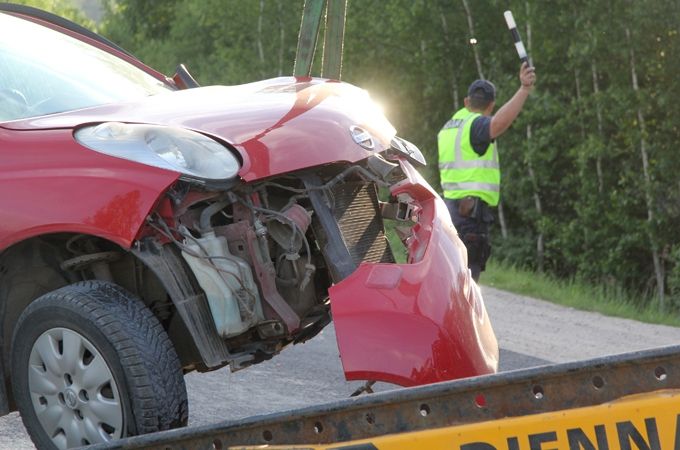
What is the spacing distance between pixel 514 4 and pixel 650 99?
5.56 m

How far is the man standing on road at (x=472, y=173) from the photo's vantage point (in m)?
9.82

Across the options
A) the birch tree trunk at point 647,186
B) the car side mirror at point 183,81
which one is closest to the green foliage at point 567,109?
the birch tree trunk at point 647,186

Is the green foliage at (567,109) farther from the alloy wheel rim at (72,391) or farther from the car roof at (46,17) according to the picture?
the alloy wheel rim at (72,391)

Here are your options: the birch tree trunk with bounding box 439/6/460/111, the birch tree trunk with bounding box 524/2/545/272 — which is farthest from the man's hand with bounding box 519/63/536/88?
the birch tree trunk with bounding box 439/6/460/111

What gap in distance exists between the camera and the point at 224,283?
174 inches

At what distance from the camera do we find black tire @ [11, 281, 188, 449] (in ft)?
13.8

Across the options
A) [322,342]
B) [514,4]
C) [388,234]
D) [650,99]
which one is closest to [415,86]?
[514,4]

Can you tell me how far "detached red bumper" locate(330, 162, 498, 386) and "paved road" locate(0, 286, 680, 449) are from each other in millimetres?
1763

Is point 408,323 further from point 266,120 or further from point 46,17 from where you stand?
point 46,17

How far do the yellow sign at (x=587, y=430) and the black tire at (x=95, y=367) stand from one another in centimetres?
114

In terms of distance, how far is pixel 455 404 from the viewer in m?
3.57

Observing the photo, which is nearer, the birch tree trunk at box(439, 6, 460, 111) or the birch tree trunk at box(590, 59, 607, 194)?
the birch tree trunk at box(590, 59, 607, 194)

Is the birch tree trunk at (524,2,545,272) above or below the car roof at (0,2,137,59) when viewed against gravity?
below

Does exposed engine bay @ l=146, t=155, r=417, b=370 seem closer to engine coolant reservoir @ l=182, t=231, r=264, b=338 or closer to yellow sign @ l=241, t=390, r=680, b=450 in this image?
engine coolant reservoir @ l=182, t=231, r=264, b=338
